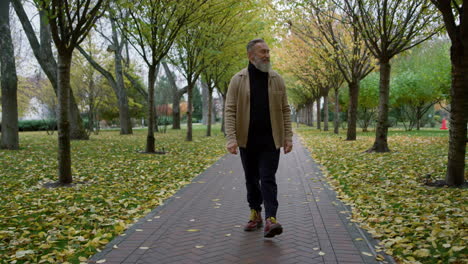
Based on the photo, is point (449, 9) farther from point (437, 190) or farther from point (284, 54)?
point (284, 54)

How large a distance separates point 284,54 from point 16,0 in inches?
696

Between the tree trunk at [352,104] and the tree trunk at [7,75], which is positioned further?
the tree trunk at [352,104]

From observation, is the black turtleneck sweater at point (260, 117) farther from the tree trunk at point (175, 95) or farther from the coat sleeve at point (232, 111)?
the tree trunk at point (175, 95)

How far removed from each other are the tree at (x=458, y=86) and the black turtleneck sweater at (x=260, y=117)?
165 inches

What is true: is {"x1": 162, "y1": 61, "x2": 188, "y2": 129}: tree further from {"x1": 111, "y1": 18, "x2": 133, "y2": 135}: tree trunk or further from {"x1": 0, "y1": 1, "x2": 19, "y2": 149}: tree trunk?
{"x1": 0, "y1": 1, "x2": 19, "y2": 149}: tree trunk

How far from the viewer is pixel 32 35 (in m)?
16.6

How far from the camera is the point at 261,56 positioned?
4.19 meters

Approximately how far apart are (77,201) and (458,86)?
22.3ft

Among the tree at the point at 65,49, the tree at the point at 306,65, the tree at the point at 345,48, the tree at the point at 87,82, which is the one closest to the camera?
the tree at the point at 65,49

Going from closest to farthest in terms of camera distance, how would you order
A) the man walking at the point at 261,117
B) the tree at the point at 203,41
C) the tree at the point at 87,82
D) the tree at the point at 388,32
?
the man walking at the point at 261,117 < the tree at the point at 388,32 < the tree at the point at 203,41 < the tree at the point at 87,82

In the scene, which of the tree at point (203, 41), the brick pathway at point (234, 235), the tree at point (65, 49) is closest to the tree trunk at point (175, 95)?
the tree at point (203, 41)

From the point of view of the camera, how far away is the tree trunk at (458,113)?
6.52 metres

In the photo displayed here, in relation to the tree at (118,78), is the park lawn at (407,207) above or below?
below

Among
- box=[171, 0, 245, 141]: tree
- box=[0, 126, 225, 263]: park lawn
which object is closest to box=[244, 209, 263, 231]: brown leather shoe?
box=[0, 126, 225, 263]: park lawn
